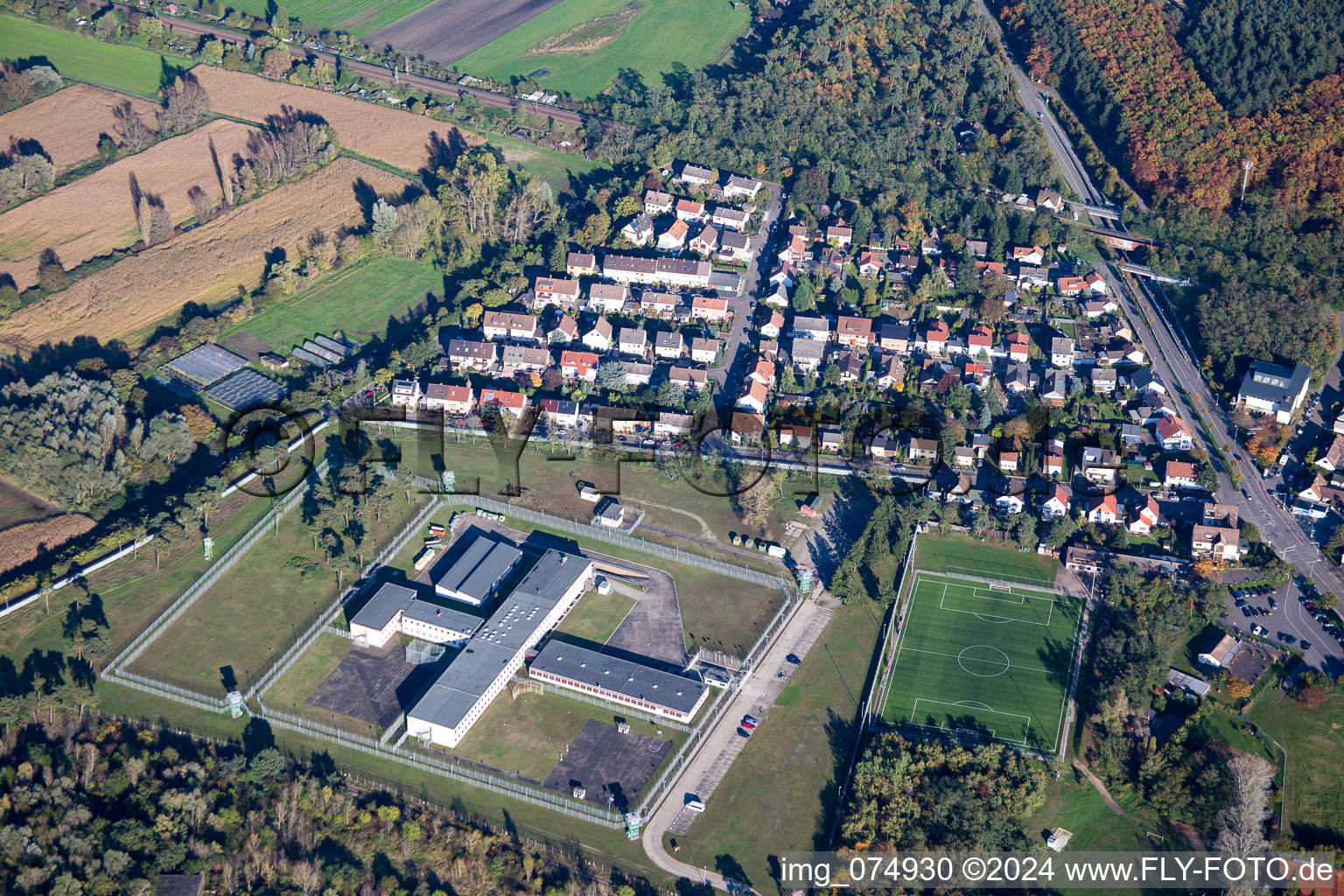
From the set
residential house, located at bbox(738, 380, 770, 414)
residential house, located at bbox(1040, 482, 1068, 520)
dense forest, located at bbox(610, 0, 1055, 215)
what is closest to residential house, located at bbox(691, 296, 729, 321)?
residential house, located at bbox(738, 380, 770, 414)

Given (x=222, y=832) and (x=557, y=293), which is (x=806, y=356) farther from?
(x=222, y=832)

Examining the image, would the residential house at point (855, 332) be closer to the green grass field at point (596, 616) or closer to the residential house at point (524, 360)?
the residential house at point (524, 360)

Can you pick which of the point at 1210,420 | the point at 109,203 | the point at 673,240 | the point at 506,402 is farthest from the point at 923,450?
the point at 109,203

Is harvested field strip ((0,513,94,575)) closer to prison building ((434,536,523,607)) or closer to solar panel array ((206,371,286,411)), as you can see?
solar panel array ((206,371,286,411))

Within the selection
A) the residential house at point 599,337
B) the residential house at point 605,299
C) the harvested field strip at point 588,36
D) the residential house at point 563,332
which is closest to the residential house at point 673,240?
the residential house at point 605,299

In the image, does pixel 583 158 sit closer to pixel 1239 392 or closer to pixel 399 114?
pixel 399 114
